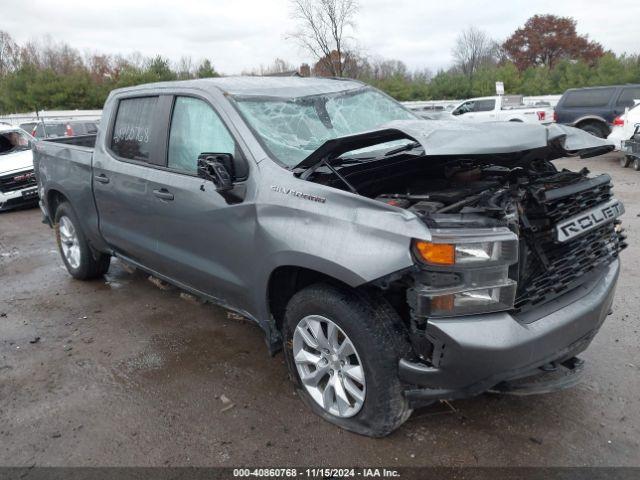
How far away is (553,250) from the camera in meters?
2.68

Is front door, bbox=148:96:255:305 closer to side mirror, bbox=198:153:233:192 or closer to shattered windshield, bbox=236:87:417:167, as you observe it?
side mirror, bbox=198:153:233:192

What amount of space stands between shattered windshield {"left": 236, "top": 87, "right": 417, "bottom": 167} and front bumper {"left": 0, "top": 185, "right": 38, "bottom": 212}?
7.67 m

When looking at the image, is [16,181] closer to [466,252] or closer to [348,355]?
[348,355]

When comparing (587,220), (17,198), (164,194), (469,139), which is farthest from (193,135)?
(17,198)

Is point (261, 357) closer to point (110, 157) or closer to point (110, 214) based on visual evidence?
point (110, 214)

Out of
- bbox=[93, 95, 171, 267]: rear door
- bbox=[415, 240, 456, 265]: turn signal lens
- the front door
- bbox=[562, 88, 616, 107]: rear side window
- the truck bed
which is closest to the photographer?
bbox=[415, 240, 456, 265]: turn signal lens

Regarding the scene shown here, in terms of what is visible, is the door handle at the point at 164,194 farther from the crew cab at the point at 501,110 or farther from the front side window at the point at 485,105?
the front side window at the point at 485,105

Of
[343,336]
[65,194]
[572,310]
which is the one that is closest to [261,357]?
[343,336]

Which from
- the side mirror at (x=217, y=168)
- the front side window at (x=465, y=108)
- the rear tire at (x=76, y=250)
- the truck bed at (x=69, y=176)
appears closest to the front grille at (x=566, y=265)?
the side mirror at (x=217, y=168)

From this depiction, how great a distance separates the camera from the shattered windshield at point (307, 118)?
129 inches

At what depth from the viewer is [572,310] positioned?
8.38 feet

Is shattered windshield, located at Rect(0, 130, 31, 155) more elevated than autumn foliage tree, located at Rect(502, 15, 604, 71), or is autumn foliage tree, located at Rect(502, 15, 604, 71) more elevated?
autumn foliage tree, located at Rect(502, 15, 604, 71)

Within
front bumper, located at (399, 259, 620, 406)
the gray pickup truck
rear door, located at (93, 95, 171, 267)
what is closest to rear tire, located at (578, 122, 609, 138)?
the gray pickup truck

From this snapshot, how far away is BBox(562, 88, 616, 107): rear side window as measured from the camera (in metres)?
15.3
